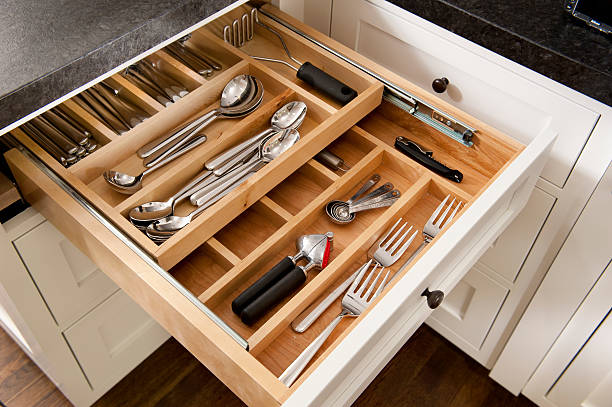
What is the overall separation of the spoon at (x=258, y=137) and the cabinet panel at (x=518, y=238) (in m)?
0.47

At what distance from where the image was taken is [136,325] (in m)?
1.43

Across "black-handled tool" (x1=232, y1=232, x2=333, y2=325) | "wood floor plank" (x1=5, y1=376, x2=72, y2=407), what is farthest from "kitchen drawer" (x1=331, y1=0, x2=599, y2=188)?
"wood floor plank" (x1=5, y1=376, x2=72, y2=407)

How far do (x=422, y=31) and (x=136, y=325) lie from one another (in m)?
0.92

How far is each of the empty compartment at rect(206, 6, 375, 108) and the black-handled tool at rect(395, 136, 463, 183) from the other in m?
0.13

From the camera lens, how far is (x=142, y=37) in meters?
0.91

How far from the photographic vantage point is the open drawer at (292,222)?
0.76 metres

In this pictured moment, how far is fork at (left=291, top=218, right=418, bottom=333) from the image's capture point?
2.84ft

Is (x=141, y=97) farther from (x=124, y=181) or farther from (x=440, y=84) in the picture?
A: (x=440, y=84)

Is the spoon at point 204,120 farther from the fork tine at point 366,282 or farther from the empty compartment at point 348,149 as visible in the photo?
the fork tine at point 366,282

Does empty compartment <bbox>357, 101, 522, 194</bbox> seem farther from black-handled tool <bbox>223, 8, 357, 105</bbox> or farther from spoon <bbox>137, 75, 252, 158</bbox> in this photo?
spoon <bbox>137, 75, 252, 158</bbox>

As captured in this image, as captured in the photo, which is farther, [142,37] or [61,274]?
[61,274]

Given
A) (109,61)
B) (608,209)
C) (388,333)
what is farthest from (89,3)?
(608,209)

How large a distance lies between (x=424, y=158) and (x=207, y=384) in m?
0.82

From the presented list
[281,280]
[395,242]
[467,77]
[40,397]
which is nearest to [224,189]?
[281,280]
